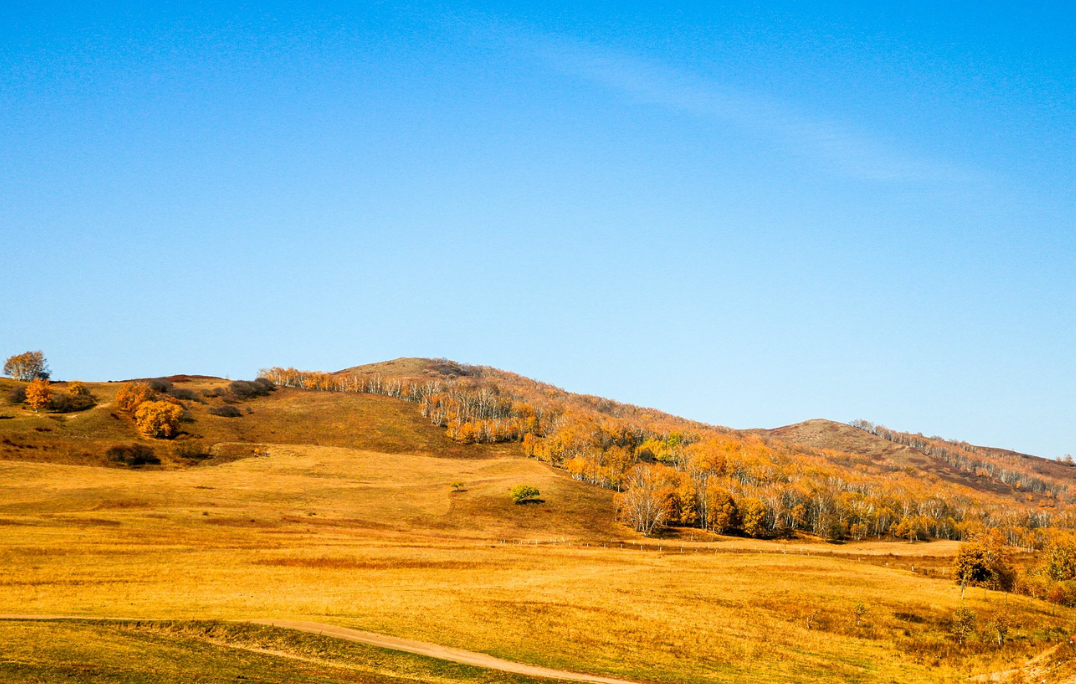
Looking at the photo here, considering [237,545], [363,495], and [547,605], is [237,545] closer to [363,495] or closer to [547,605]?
[547,605]

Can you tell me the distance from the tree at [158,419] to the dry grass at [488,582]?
112 feet

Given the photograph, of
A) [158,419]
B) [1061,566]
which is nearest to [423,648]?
[1061,566]

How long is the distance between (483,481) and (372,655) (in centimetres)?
13368

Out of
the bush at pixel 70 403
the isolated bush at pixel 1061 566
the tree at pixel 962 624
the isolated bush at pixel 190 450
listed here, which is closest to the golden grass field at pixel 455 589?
the tree at pixel 962 624

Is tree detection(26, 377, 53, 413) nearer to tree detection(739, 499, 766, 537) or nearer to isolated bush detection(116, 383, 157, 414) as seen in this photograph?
isolated bush detection(116, 383, 157, 414)

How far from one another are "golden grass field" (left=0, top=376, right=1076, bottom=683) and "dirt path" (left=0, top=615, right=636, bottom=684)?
1.68 metres

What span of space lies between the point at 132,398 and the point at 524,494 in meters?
104

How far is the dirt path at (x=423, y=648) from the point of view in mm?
40188

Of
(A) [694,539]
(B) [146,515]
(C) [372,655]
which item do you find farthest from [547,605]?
(A) [694,539]

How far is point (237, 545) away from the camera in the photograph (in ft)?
273

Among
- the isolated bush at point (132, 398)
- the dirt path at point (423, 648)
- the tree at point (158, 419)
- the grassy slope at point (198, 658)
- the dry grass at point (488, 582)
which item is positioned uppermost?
the isolated bush at point (132, 398)

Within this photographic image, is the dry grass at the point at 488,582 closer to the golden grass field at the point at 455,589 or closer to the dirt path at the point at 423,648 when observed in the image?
the golden grass field at the point at 455,589

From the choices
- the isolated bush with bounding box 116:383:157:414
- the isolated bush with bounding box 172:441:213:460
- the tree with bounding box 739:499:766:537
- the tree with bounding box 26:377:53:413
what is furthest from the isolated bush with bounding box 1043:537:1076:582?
the tree with bounding box 26:377:53:413

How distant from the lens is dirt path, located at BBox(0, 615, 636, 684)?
40.2 m
